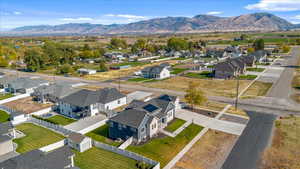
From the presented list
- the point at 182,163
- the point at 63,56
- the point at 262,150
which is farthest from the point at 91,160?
the point at 63,56

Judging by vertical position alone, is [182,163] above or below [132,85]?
below

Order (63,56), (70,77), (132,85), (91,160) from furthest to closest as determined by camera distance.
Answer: (63,56) < (70,77) < (132,85) < (91,160)

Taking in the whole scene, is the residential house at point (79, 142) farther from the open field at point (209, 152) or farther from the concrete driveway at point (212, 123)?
the concrete driveway at point (212, 123)

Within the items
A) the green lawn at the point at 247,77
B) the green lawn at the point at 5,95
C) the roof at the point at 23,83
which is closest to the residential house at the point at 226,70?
the green lawn at the point at 247,77

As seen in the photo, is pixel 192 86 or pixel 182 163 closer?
pixel 182 163

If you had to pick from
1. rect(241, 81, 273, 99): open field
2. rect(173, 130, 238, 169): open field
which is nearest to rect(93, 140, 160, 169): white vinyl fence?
rect(173, 130, 238, 169): open field

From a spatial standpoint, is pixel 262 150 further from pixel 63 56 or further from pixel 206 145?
pixel 63 56

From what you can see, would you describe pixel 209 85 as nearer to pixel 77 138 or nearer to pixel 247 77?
pixel 247 77
